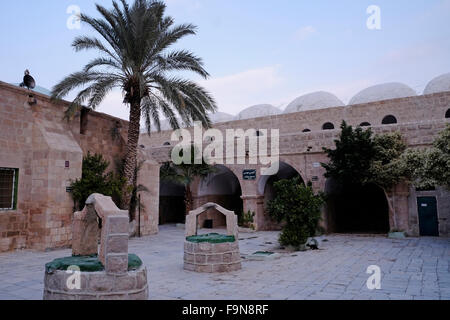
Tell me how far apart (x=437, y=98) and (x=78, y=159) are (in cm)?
1720

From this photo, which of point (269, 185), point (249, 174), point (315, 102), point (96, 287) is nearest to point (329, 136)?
point (249, 174)

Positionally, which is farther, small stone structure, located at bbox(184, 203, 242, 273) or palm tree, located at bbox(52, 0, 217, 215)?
palm tree, located at bbox(52, 0, 217, 215)

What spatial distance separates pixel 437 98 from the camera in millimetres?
16859

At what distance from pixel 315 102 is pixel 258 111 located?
4691 millimetres

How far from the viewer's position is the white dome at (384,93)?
2177 centimetres

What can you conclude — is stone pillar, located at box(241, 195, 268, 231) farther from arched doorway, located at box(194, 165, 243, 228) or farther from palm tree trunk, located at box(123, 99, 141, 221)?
palm tree trunk, located at box(123, 99, 141, 221)

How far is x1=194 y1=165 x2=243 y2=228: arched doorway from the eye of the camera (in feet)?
56.4

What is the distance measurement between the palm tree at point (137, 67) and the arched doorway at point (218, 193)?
18.0ft

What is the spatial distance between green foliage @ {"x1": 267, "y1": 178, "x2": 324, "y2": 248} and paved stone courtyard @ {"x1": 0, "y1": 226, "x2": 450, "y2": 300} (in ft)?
1.71

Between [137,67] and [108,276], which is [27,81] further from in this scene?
[108,276]
